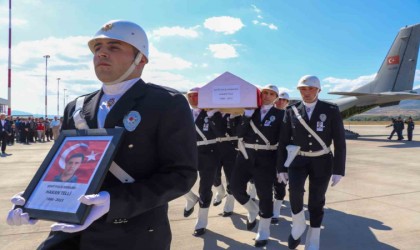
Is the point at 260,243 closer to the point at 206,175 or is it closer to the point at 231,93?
the point at 206,175

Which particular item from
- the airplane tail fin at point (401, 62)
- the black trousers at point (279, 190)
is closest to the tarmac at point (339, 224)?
the black trousers at point (279, 190)

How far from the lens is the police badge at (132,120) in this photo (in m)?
1.64

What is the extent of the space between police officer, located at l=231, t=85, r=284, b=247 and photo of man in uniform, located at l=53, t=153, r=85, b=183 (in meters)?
3.52

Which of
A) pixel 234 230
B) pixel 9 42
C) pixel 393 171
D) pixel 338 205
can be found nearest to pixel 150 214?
pixel 234 230

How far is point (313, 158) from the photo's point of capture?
14.2 feet

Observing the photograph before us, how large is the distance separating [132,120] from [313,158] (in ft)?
10.5

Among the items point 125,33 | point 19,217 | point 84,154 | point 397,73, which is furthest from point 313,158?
point 397,73

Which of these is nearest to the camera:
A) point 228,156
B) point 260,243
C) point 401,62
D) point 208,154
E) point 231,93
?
point 260,243

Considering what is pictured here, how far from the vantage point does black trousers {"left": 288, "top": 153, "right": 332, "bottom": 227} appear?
421 centimetres

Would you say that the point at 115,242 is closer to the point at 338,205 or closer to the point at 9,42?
the point at 338,205

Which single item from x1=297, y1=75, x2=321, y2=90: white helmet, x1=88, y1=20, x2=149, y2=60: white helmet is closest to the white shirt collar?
x1=88, y1=20, x2=149, y2=60: white helmet

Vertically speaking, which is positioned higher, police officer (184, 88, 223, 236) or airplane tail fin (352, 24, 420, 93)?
airplane tail fin (352, 24, 420, 93)

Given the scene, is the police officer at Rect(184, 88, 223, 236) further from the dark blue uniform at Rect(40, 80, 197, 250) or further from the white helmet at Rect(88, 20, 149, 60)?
the white helmet at Rect(88, 20, 149, 60)

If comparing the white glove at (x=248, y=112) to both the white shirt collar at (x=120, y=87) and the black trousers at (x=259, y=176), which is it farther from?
the white shirt collar at (x=120, y=87)
